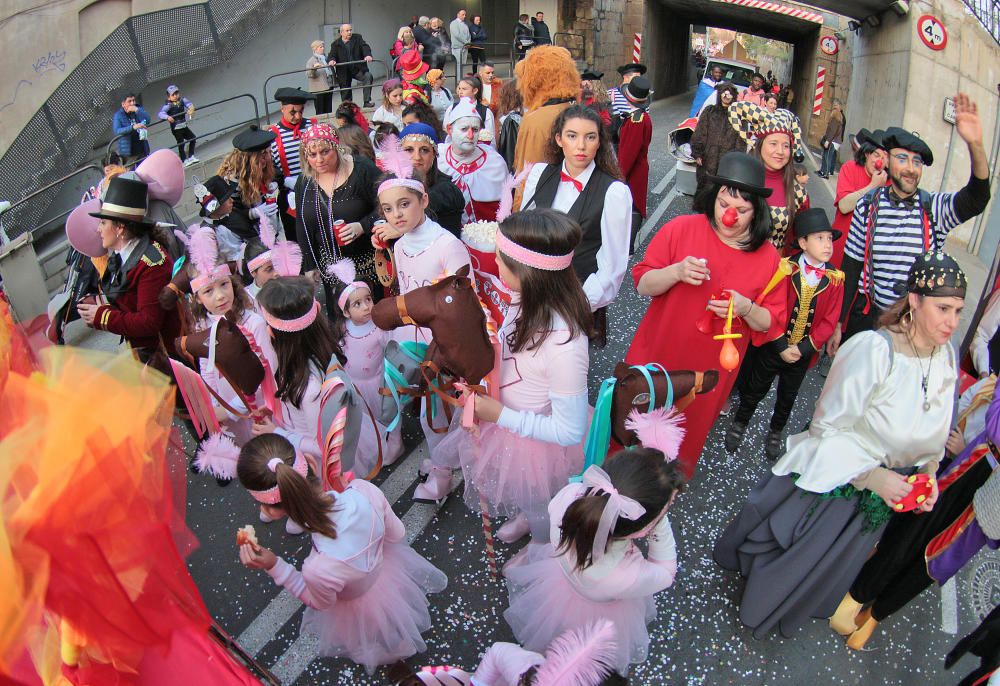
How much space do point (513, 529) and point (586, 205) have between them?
187 centimetres

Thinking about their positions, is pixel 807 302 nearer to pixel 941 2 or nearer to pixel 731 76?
pixel 941 2

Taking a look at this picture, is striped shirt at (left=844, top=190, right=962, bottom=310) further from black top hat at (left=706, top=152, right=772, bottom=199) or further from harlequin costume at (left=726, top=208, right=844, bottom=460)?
black top hat at (left=706, top=152, right=772, bottom=199)

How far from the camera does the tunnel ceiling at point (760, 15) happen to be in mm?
13703

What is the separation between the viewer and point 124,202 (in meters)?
3.43

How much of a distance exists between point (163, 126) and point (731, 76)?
12790 mm

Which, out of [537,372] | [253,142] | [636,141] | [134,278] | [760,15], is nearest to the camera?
[537,372]

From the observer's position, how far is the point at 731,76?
48.3 ft

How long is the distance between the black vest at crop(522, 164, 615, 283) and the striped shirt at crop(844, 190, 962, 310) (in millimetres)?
1864

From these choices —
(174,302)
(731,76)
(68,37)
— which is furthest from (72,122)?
(731,76)

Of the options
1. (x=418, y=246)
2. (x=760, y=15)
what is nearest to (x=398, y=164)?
(x=418, y=246)

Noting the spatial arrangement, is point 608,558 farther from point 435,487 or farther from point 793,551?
point 435,487

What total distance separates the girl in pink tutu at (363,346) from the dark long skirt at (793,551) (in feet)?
6.59

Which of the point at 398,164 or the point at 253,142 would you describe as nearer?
the point at 398,164

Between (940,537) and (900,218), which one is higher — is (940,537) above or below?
below
